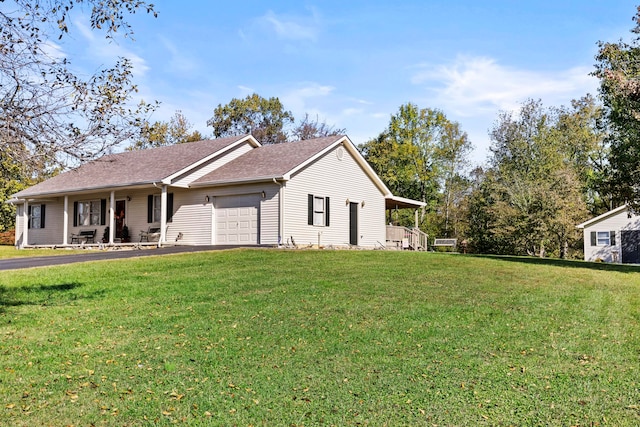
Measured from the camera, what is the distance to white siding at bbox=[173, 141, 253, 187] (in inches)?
896

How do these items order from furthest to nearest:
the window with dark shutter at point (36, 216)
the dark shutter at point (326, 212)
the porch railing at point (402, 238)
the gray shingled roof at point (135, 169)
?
1. the window with dark shutter at point (36, 216)
2. the porch railing at point (402, 238)
3. the gray shingled roof at point (135, 169)
4. the dark shutter at point (326, 212)

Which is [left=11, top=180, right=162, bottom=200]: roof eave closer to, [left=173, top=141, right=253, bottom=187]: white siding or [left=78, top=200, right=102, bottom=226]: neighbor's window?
[left=78, top=200, right=102, bottom=226]: neighbor's window

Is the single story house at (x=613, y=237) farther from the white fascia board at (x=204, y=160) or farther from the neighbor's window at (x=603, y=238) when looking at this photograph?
the white fascia board at (x=204, y=160)

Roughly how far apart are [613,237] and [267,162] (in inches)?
1023

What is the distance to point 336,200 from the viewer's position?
2394cm

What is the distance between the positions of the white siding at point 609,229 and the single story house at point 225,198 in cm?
1740

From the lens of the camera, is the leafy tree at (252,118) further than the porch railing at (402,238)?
Yes

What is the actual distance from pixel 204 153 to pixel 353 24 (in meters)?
10.5

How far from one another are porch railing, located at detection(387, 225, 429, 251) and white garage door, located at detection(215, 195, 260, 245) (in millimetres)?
8245

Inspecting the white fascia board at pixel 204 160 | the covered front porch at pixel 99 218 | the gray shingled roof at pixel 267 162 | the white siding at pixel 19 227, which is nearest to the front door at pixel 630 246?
the gray shingled roof at pixel 267 162

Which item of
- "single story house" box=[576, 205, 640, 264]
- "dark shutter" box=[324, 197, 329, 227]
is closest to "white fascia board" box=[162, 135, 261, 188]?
"dark shutter" box=[324, 197, 329, 227]

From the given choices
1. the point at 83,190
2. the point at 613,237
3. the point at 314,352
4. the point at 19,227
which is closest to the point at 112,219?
the point at 83,190

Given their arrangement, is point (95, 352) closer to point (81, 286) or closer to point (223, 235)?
point (81, 286)

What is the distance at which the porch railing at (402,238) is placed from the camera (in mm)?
27719
